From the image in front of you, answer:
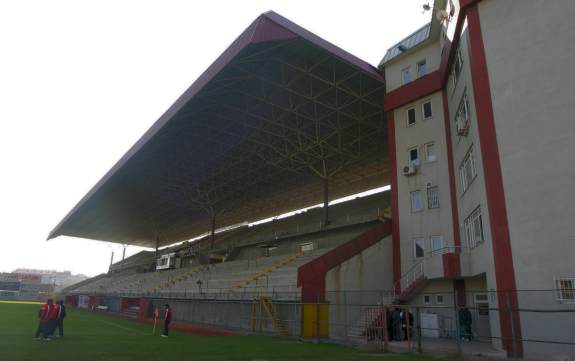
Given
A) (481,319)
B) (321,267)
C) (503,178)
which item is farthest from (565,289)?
(321,267)

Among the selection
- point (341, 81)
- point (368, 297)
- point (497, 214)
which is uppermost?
point (341, 81)

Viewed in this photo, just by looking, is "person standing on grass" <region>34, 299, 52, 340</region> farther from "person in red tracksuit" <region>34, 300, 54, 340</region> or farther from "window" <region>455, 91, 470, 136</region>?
"window" <region>455, 91, 470, 136</region>

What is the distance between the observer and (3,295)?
106375 millimetres

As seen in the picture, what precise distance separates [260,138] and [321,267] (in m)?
20.1

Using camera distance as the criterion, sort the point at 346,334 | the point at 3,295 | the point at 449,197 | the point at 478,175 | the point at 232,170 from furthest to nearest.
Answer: the point at 3,295
the point at 232,170
the point at 449,197
the point at 346,334
the point at 478,175

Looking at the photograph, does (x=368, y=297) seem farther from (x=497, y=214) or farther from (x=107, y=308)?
(x=107, y=308)

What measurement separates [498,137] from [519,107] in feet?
4.41

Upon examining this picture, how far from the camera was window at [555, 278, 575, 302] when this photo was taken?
14545mm

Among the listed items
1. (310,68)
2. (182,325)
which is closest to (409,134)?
(310,68)

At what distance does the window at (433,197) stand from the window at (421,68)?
320 inches

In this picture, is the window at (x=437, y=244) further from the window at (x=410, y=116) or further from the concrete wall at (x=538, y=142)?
the concrete wall at (x=538, y=142)

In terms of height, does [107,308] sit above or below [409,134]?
below

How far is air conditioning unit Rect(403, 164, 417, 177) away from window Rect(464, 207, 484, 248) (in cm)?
535

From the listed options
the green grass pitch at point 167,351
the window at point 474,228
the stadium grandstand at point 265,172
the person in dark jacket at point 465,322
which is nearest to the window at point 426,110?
the stadium grandstand at point 265,172
